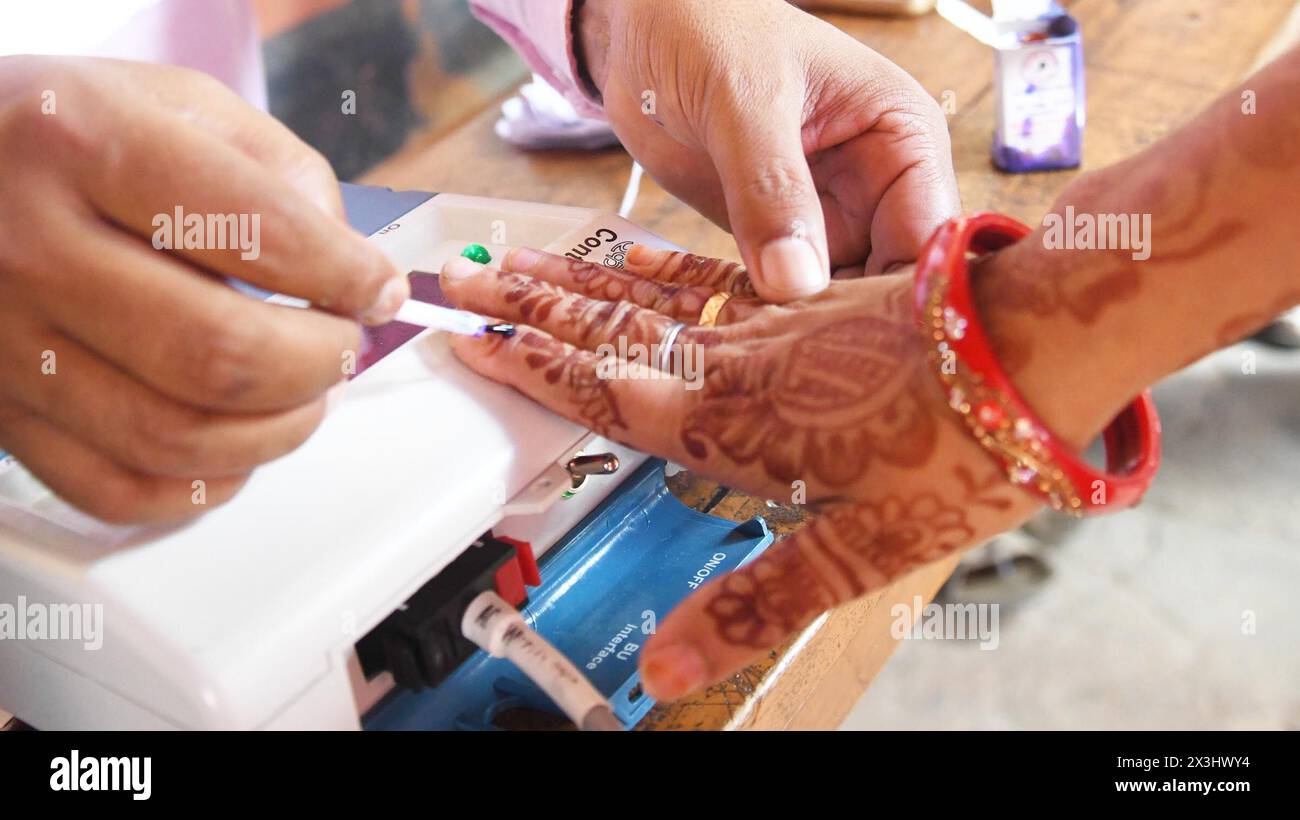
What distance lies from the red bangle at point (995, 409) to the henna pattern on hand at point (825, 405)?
26mm

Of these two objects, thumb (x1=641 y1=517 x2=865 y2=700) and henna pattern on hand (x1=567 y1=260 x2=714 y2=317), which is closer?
thumb (x1=641 y1=517 x2=865 y2=700)

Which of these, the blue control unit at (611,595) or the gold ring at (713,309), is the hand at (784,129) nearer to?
the gold ring at (713,309)

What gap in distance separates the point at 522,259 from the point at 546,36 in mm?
379

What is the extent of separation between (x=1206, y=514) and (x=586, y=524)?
126 centimetres

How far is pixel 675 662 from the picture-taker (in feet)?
1.79

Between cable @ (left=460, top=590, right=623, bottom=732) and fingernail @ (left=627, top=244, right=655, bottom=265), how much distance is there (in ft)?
0.94

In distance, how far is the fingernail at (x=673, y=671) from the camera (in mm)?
542

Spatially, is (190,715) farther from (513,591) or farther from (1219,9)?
(1219,9)

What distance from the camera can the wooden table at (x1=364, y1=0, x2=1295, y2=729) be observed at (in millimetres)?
1079

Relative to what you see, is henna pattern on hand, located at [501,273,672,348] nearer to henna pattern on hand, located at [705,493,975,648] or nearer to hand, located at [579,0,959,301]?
hand, located at [579,0,959,301]

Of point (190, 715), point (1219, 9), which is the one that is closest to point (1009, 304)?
point (190, 715)

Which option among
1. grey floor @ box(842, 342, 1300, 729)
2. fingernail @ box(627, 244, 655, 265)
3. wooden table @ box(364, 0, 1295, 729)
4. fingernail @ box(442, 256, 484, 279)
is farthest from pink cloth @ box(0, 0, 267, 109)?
grey floor @ box(842, 342, 1300, 729)

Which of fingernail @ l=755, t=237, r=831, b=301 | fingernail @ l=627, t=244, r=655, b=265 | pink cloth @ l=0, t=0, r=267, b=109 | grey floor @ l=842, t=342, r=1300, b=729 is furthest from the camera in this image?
grey floor @ l=842, t=342, r=1300, b=729

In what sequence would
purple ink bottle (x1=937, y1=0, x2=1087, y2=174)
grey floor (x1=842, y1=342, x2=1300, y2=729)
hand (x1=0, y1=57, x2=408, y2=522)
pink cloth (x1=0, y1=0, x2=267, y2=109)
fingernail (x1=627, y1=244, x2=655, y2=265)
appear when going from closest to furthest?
hand (x1=0, y1=57, x2=408, y2=522) → fingernail (x1=627, y1=244, x2=655, y2=265) → pink cloth (x1=0, y1=0, x2=267, y2=109) → purple ink bottle (x1=937, y1=0, x2=1087, y2=174) → grey floor (x1=842, y1=342, x2=1300, y2=729)
